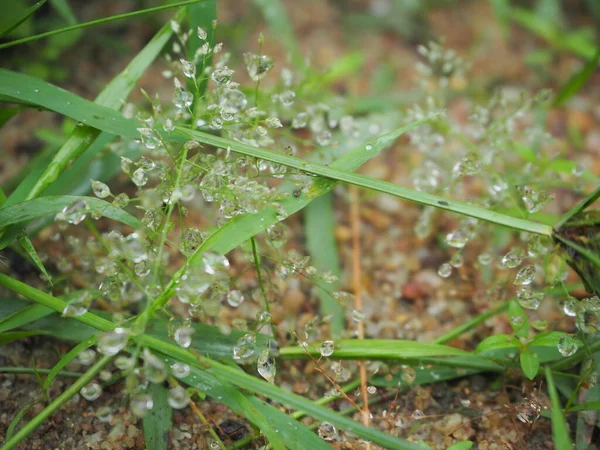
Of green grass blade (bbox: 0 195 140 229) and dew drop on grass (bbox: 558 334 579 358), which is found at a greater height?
green grass blade (bbox: 0 195 140 229)

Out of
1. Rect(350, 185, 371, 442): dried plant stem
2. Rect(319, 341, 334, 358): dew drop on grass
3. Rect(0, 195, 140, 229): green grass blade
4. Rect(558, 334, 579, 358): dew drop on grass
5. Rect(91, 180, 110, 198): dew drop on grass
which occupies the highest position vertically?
Rect(91, 180, 110, 198): dew drop on grass

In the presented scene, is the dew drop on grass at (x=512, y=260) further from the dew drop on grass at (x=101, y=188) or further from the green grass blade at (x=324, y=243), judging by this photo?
the dew drop on grass at (x=101, y=188)

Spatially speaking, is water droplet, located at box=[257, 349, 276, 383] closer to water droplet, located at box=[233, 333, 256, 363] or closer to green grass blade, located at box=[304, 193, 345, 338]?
water droplet, located at box=[233, 333, 256, 363]

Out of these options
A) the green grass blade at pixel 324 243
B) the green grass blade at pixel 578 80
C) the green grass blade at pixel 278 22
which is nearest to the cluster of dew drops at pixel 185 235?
the green grass blade at pixel 324 243

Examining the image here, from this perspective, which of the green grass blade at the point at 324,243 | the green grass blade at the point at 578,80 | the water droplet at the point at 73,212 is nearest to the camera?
the water droplet at the point at 73,212

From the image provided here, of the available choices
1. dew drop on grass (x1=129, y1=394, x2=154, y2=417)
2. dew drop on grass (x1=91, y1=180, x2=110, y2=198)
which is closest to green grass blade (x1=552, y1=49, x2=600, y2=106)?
dew drop on grass (x1=91, y1=180, x2=110, y2=198)

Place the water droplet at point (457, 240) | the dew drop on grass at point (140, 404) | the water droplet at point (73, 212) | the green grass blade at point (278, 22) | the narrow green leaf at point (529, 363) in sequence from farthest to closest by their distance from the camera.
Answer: the green grass blade at point (278, 22) → the water droplet at point (457, 240) → the narrow green leaf at point (529, 363) → the water droplet at point (73, 212) → the dew drop on grass at point (140, 404)

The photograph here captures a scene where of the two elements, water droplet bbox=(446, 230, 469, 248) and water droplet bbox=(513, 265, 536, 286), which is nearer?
water droplet bbox=(513, 265, 536, 286)
